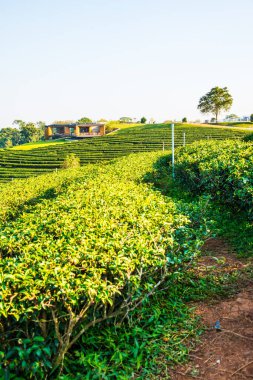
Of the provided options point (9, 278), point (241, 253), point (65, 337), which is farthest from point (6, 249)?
point (241, 253)

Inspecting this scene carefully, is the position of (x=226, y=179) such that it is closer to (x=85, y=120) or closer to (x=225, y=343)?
(x=225, y=343)

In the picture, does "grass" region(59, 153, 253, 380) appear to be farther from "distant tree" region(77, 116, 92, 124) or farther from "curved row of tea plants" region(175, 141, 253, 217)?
"distant tree" region(77, 116, 92, 124)

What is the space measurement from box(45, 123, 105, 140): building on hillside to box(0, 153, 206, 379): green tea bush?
7805 cm

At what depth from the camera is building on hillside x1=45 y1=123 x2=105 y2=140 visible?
82963 millimetres

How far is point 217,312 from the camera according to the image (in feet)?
14.1

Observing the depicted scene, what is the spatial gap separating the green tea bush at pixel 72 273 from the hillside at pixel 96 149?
43852 mm

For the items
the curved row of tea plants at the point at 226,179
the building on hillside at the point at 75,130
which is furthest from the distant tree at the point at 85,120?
the curved row of tea plants at the point at 226,179

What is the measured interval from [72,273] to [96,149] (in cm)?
5646

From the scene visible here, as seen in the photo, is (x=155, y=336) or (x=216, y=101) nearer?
(x=155, y=336)

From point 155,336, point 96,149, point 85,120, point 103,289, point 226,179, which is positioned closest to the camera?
point 103,289

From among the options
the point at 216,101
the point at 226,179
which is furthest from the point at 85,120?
the point at 226,179

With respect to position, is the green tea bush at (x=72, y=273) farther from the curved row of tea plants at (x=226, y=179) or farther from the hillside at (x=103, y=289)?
the curved row of tea plants at (x=226, y=179)

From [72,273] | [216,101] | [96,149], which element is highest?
[216,101]

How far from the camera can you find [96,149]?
193ft
